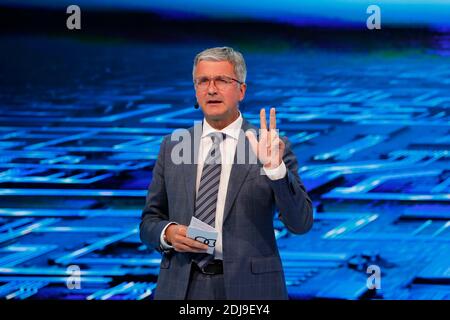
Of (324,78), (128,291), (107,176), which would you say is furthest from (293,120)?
(128,291)

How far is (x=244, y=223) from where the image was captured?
214cm

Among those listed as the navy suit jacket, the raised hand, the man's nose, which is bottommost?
the navy suit jacket

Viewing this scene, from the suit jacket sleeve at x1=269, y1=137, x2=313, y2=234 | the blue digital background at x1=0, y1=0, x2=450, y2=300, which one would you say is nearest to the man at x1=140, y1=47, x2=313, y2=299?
the suit jacket sleeve at x1=269, y1=137, x2=313, y2=234

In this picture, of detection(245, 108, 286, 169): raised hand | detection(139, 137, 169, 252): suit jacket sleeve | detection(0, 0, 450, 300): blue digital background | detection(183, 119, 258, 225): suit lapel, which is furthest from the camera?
detection(0, 0, 450, 300): blue digital background

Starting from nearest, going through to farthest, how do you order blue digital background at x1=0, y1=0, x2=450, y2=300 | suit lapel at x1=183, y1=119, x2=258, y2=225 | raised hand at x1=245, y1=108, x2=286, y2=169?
raised hand at x1=245, y1=108, x2=286, y2=169
suit lapel at x1=183, y1=119, x2=258, y2=225
blue digital background at x1=0, y1=0, x2=450, y2=300

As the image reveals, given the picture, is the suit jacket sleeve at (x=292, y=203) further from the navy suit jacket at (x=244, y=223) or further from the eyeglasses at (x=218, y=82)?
the eyeglasses at (x=218, y=82)

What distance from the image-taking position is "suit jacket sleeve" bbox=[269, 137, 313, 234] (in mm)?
2033

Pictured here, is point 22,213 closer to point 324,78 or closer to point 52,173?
point 52,173

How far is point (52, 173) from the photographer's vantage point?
402cm

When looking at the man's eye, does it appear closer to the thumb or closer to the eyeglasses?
the eyeglasses

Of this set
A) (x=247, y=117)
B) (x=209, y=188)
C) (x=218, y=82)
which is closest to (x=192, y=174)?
(x=209, y=188)

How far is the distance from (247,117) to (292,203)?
1.94 m

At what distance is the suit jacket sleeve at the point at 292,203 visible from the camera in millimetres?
2033

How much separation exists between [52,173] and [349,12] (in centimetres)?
189
